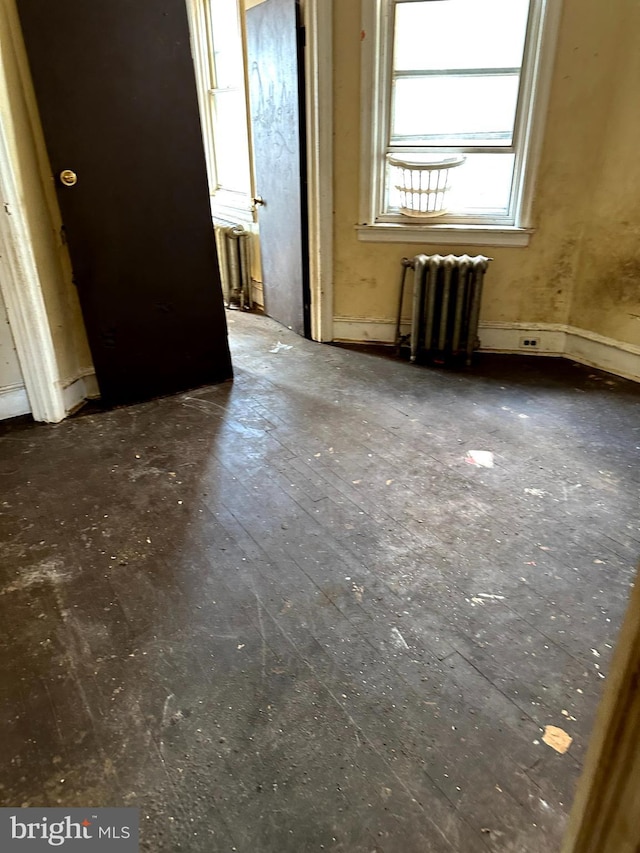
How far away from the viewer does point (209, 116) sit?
4.46 metres

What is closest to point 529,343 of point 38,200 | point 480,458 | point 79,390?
point 480,458

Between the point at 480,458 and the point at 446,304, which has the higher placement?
the point at 446,304

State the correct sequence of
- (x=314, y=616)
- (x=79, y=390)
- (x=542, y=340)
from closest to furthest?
1. (x=314, y=616)
2. (x=79, y=390)
3. (x=542, y=340)

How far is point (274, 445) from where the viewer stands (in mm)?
2678

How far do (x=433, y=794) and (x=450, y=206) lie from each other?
3.16 m

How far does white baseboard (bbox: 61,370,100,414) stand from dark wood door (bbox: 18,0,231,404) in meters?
0.17

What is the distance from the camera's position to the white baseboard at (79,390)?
298 cm

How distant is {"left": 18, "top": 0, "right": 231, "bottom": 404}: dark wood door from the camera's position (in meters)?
2.47

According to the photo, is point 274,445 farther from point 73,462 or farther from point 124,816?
point 124,816

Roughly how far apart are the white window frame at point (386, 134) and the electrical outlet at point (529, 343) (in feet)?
2.00

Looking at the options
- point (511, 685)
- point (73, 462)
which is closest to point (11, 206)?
point (73, 462)

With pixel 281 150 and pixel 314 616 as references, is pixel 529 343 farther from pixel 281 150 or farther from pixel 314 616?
pixel 314 616

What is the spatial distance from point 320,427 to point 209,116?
120 inches

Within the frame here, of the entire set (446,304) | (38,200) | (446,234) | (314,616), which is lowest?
(314,616)
